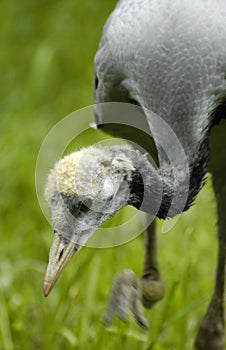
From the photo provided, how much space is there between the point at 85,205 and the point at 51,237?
2.08 metres

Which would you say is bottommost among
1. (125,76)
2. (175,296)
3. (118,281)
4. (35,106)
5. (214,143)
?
(35,106)

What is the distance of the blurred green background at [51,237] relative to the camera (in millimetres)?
4246

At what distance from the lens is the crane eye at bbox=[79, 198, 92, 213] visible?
3127 mm

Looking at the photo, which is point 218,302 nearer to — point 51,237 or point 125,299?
point 125,299

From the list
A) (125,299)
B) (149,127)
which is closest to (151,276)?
(125,299)

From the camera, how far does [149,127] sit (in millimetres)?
3693

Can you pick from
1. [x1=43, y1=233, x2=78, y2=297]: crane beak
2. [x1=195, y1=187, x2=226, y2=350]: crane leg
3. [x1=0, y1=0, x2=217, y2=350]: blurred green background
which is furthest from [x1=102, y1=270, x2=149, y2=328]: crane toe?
[x1=43, y1=233, x2=78, y2=297]: crane beak

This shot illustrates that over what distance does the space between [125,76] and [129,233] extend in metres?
0.94

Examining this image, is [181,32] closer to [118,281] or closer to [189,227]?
[118,281]

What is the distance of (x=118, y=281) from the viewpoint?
3.83 metres

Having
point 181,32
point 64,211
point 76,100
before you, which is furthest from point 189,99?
point 76,100

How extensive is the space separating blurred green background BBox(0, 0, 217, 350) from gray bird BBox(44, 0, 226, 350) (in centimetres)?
35

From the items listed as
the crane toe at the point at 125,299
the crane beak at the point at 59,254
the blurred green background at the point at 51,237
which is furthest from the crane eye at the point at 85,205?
the blurred green background at the point at 51,237

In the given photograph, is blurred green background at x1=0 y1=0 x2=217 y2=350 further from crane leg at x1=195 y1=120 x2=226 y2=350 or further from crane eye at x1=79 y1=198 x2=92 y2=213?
crane eye at x1=79 y1=198 x2=92 y2=213
